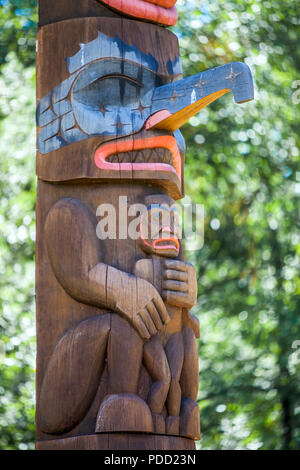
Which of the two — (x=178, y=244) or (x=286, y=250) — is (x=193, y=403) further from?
(x=286, y=250)

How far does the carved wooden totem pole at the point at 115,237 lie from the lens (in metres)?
4.46

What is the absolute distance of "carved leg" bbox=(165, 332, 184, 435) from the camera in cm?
452

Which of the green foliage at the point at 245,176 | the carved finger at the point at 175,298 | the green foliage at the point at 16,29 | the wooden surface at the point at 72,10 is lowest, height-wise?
the carved finger at the point at 175,298

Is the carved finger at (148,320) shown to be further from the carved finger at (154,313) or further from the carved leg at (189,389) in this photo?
the carved leg at (189,389)

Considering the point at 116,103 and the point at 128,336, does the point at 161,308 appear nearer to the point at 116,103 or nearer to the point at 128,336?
the point at 128,336

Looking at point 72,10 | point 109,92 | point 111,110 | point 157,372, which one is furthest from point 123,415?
point 72,10

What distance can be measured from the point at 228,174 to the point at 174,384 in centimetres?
575

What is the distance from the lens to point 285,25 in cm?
1013

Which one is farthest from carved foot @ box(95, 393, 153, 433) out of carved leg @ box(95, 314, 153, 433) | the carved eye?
the carved eye

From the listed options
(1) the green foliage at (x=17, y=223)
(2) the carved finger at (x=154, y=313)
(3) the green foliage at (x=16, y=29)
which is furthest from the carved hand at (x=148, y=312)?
(3) the green foliage at (x=16, y=29)

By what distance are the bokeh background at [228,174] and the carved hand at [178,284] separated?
4.69m

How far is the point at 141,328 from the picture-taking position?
452cm
